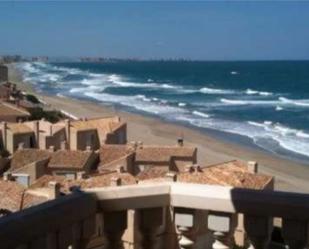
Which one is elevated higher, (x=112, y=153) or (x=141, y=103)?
(x=112, y=153)

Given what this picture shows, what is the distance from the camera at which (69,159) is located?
3097 centimetres

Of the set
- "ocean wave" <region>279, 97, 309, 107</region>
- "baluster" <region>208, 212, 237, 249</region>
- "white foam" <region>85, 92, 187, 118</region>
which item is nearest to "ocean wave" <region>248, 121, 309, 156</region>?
"white foam" <region>85, 92, 187, 118</region>

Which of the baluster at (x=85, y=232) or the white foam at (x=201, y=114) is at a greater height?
the baluster at (x=85, y=232)

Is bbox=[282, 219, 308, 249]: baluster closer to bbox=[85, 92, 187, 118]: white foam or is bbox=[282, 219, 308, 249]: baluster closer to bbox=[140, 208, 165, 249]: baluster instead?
bbox=[140, 208, 165, 249]: baluster

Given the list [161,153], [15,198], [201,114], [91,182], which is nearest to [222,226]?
[15,198]

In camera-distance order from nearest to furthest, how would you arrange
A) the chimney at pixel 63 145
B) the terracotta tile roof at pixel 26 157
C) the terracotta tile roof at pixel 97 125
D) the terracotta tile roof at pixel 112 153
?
the terracotta tile roof at pixel 26 157 < the terracotta tile roof at pixel 112 153 < the chimney at pixel 63 145 < the terracotta tile roof at pixel 97 125

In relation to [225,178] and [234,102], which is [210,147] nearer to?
[225,178]

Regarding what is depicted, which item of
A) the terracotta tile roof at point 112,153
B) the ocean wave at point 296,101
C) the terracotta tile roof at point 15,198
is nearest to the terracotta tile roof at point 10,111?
the terracotta tile roof at point 112,153

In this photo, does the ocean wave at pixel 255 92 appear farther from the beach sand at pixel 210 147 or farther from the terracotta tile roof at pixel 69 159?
the terracotta tile roof at pixel 69 159

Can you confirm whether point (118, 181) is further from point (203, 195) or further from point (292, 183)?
point (292, 183)

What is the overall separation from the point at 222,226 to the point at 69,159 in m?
27.5

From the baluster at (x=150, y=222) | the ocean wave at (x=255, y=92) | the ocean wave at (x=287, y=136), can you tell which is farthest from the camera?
the ocean wave at (x=255, y=92)

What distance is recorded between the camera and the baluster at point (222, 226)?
12.6 feet

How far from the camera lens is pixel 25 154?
31.5 m
